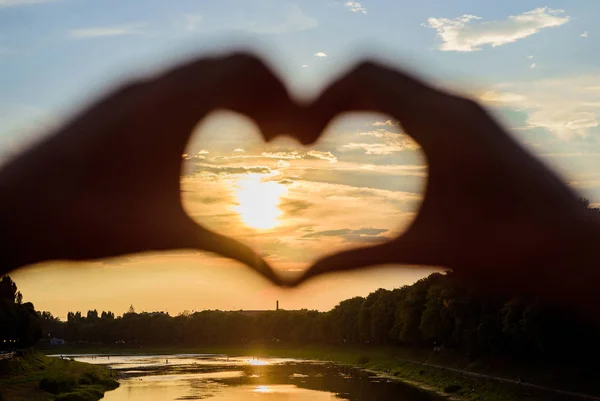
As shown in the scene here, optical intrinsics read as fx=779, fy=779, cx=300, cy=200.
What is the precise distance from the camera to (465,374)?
4106cm

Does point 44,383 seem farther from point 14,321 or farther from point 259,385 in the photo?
point 259,385

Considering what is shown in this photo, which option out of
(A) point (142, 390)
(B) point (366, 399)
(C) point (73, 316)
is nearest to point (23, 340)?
(A) point (142, 390)

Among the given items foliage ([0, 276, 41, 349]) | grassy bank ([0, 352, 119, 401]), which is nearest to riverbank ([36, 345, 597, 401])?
grassy bank ([0, 352, 119, 401])

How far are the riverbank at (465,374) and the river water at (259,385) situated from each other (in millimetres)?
1461

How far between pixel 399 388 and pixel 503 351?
10177 millimetres

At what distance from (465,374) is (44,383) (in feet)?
71.3

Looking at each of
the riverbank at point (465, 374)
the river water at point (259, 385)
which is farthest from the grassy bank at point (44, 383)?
the riverbank at point (465, 374)

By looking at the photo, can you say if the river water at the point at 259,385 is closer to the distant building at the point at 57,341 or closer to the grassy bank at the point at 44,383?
the grassy bank at the point at 44,383

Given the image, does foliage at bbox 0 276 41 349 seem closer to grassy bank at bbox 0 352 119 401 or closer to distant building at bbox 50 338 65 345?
grassy bank at bbox 0 352 119 401

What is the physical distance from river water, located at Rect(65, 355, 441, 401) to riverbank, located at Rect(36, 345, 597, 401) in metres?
1.46

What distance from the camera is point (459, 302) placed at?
42.2 meters

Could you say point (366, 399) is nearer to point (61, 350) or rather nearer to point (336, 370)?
point (336, 370)

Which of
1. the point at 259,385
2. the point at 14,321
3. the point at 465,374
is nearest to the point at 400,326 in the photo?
the point at 259,385

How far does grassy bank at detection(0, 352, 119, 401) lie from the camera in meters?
35.4
